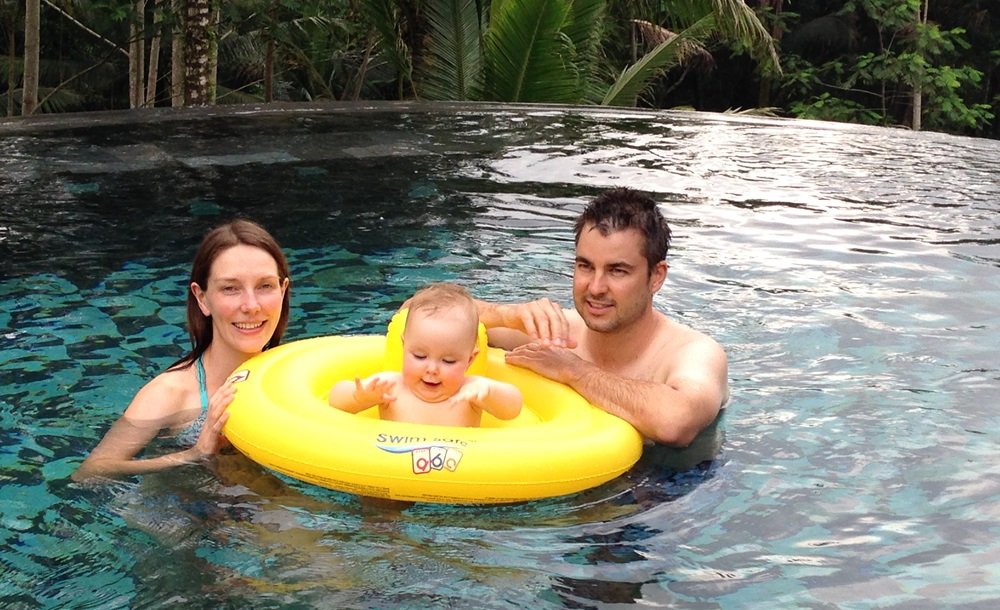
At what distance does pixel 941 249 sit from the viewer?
651cm

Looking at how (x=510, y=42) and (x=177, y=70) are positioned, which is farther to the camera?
(x=510, y=42)

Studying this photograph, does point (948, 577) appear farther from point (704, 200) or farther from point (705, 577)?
point (704, 200)

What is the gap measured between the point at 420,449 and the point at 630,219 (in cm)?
116

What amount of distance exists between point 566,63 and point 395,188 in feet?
21.2

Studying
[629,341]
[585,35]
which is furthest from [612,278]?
[585,35]

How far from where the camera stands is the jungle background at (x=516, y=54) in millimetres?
12078

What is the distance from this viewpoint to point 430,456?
10.3 ft

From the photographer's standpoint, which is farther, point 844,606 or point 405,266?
point 405,266

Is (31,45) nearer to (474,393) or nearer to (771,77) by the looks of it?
(474,393)

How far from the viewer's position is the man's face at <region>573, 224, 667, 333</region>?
149 inches

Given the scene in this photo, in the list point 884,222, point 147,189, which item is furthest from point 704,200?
point 147,189

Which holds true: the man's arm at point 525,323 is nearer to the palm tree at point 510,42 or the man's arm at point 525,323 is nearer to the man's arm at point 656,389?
the man's arm at point 656,389

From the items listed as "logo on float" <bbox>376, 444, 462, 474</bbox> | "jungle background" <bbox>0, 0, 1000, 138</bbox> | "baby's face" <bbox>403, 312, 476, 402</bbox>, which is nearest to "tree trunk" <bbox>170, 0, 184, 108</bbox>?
"jungle background" <bbox>0, 0, 1000, 138</bbox>

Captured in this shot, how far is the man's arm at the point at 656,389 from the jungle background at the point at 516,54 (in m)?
6.99
